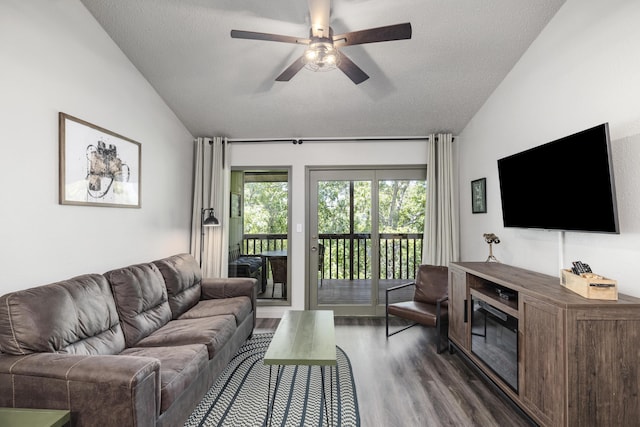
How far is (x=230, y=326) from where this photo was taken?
2.69m

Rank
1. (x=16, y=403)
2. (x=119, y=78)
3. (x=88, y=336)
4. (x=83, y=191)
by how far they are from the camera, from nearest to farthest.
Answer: (x=16, y=403) < (x=88, y=336) < (x=83, y=191) < (x=119, y=78)

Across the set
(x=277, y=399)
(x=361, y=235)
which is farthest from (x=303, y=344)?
(x=361, y=235)

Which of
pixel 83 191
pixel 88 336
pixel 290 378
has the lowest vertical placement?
pixel 290 378

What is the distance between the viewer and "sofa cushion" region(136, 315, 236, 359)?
2.29 metres

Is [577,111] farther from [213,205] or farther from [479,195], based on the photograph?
[213,205]

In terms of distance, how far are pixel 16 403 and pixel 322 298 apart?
10.6 ft

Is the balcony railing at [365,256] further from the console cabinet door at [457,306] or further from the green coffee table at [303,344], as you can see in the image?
the green coffee table at [303,344]

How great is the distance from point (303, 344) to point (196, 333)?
0.84 metres

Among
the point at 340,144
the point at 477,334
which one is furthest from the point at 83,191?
the point at 477,334

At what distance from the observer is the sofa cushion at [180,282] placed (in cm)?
296

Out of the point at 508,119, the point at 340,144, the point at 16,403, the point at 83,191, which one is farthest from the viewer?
the point at 340,144

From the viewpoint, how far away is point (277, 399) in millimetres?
2297

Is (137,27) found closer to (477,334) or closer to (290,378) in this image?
(290,378)

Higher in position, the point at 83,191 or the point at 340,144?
the point at 340,144
